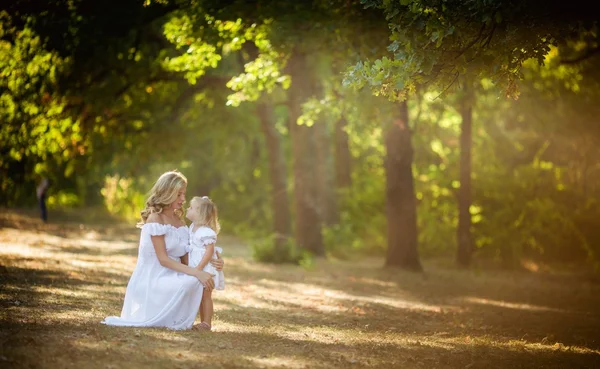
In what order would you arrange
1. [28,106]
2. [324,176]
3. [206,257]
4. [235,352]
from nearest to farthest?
1. [235,352]
2. [206,257]
3. [28,106]
4. [324,176]

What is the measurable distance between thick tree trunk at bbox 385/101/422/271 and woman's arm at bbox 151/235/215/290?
9776 millimetres

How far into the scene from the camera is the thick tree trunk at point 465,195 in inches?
765

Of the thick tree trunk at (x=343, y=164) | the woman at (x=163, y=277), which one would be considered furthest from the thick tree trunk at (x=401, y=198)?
the thick tree trunk at (x=343, y=164)

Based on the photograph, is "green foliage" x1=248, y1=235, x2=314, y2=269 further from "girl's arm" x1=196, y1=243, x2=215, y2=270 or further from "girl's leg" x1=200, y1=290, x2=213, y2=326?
"girl's arm" x1=196, y1=243, x2=215, y2=270

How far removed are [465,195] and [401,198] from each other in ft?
8.37

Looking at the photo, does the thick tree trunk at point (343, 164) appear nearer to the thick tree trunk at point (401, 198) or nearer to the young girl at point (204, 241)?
the thick tree trunk at point (401, 198)

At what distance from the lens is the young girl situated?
846 centimetres

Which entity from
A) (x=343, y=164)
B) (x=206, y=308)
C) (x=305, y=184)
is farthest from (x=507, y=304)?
(x=343, y=164)

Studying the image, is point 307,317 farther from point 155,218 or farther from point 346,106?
point 346,106

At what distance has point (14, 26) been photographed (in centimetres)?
1564

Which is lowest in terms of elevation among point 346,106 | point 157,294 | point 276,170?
point 157,294

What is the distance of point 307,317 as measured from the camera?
10.9 metres

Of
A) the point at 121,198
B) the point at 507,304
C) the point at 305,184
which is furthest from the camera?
the point at 121,198

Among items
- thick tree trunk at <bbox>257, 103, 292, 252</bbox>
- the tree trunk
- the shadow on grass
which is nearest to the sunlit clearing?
the shadow on grass
